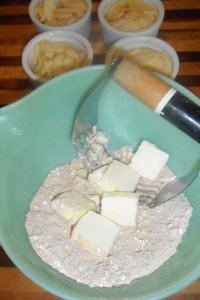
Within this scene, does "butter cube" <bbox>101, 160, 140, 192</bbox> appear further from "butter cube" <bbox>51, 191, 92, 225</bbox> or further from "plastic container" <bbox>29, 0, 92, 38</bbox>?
"plastic container" <bbox>29, 0, 92, 38</bbox>

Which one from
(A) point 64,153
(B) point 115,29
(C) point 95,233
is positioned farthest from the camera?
(B) point 115,29

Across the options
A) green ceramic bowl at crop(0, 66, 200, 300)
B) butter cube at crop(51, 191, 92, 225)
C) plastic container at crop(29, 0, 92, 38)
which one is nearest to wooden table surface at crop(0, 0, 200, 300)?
plastic container at crop(29, 0, 92, 38)

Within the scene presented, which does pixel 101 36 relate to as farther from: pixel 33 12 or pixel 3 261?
pixel 3 261

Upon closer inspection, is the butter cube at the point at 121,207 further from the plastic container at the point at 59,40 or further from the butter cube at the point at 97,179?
the plastic container at the point at 59,40

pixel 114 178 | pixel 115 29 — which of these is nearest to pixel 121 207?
pixel 114 178

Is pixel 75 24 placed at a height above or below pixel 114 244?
above

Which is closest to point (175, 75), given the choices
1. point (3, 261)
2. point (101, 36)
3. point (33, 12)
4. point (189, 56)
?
point (189, 56)

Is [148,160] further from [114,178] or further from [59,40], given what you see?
[59,40]
